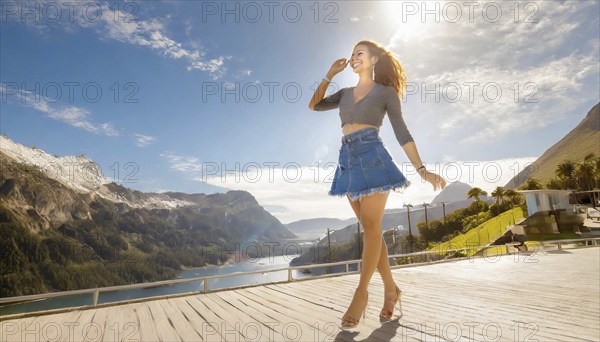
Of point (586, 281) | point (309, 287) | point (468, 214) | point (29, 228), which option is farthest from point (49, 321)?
point (29, 228)

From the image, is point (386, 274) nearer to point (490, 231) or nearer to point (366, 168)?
point (366, 168)

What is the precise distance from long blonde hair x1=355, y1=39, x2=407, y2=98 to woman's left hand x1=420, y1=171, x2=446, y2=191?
0.78 meters

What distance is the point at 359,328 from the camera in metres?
2.73

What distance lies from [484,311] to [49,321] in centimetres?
489

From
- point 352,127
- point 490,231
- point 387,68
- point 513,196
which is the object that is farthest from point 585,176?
point 352,127

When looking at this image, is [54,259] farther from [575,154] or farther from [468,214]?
[575,154]

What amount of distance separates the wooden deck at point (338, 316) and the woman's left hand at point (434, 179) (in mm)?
1079

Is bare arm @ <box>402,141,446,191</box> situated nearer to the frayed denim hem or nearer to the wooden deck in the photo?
the frayed denim hem

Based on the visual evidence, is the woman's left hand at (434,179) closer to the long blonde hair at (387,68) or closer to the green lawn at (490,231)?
the long blonde hair at (387,68)

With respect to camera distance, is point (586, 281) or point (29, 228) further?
point (29, 228)

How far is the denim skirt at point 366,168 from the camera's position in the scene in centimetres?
272

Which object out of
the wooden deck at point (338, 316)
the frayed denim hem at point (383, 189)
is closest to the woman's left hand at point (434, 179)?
the frayed denim hem at point (383, 189)

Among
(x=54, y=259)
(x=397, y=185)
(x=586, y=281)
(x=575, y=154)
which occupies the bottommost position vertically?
(x=54, y=259)

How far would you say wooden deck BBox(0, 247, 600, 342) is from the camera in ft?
8.73
